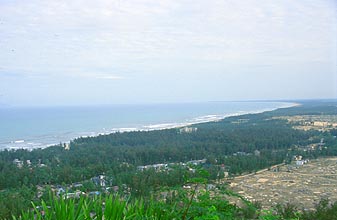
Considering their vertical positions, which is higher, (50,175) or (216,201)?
(216,201)

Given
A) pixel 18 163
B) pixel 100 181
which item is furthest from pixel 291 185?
pixel 18 163

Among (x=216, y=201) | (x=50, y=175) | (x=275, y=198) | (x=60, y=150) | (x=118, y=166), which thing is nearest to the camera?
(x=216, y=201)

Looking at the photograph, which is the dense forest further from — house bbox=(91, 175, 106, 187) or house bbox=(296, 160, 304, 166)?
house bbox=(296, 160, 304, 166)

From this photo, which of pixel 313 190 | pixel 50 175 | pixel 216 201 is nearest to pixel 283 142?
pixel 313 190

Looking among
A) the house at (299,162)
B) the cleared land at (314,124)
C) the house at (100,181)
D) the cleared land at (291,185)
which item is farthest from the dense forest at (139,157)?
the cleared land at (314,124)

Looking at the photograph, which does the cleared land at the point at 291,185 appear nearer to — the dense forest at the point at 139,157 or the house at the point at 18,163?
the dense forest at the point at 139,157

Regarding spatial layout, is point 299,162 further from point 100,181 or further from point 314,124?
point 314,124

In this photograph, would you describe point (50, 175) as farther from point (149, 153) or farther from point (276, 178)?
point (276, 178)
